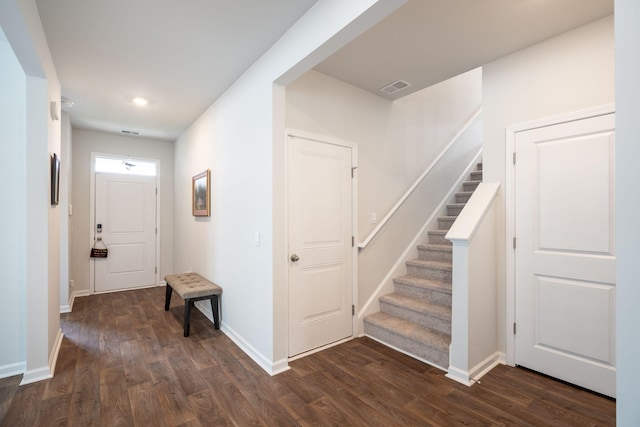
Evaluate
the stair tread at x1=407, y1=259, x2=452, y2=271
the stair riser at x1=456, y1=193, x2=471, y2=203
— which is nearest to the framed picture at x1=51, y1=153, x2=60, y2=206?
the stair tread at x1=407, y1=259, x2=452, y2=271

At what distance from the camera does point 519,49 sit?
8.25 feet

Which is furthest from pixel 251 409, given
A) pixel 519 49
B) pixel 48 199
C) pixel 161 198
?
pixel 161 198

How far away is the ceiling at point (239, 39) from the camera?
2004 mm

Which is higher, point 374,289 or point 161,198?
point 161,198

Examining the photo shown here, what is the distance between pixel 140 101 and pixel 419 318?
3988 mm

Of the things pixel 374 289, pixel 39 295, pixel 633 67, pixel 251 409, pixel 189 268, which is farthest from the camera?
pixel 189 268

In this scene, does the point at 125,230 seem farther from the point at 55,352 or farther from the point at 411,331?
the point at 411,331

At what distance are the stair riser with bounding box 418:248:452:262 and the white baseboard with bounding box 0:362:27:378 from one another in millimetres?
3896

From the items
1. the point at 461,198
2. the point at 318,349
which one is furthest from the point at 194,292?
the point at 461,198

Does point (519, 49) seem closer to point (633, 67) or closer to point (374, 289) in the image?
point (633, 67)

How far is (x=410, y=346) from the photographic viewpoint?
109 inches

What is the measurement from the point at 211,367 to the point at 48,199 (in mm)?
1898

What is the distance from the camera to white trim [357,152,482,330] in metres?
3.28

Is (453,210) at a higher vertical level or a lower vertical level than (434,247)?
higher
